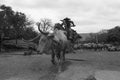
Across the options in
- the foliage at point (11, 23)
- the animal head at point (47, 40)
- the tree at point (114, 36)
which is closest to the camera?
the animal head at point (47, 40)

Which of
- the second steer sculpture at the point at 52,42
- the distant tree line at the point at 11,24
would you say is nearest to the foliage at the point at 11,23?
the distant tree line at the point at 11,24

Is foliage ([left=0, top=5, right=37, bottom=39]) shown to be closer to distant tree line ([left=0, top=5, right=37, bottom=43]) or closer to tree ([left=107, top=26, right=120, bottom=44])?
distant tree line ([left=0, top=5, right=37, bottom=43])

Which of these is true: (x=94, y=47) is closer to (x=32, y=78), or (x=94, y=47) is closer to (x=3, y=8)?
(x=3, y=8)

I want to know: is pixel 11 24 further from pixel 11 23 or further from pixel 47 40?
pixel 47 40

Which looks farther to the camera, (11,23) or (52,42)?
(11,23)

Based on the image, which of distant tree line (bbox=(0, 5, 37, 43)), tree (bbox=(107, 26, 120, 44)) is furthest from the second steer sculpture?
tree (bbox=(107, 26, 120, 44))

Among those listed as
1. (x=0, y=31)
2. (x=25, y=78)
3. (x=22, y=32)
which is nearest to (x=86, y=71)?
(x=25, y=78)

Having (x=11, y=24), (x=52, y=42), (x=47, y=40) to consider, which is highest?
(x=11, y=24)

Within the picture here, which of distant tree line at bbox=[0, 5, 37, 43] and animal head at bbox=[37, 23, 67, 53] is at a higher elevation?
distant tree line at bbox=[0, 5, 37, 43]

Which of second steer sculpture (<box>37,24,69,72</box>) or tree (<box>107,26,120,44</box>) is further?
tree (<box>107,26,120,44</box>)

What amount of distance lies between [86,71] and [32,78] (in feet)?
8.60

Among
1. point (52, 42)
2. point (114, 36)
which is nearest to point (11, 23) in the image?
point (114, 36)

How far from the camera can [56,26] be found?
9.97m

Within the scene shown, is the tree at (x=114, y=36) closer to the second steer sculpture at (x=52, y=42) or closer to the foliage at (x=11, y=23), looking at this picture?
the foliage at (x=11, y=23)
